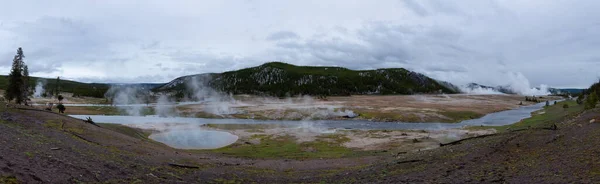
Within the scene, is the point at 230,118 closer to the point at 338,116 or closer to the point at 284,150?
the point at 338,116

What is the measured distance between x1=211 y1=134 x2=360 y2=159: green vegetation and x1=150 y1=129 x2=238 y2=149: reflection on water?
519 cm

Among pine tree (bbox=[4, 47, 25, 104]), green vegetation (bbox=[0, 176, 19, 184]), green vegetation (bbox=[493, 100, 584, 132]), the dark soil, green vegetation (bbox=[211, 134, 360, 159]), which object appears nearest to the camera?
green vegetation (bbox=[0, 176, 19, 184])

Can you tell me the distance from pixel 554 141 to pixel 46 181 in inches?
1360

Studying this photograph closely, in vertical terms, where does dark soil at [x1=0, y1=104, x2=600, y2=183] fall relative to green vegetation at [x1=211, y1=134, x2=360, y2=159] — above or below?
above

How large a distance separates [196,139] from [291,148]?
2273 cm

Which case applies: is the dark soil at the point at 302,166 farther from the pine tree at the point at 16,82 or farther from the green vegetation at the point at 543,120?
the pine tree at the point at 16,82

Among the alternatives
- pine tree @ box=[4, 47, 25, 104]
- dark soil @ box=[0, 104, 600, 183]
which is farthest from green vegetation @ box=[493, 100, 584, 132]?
pine tree @ box=[4, 47, 25, 104]

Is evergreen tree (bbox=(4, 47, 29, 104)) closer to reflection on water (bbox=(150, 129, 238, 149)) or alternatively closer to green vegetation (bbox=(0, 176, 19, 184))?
reflection on water (bbox=(150, 129, 238, 149))

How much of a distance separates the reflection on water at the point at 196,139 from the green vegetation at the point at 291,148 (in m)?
5.19

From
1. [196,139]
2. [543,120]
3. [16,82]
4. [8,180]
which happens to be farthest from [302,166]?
[16,82]

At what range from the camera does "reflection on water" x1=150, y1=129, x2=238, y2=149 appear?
62.2 meters

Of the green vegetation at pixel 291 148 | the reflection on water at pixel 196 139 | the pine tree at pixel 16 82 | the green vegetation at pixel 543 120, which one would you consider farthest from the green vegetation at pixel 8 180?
the pine tree at pixel 16 82

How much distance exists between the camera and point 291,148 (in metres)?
57.1

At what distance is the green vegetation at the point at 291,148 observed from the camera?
4972cm
